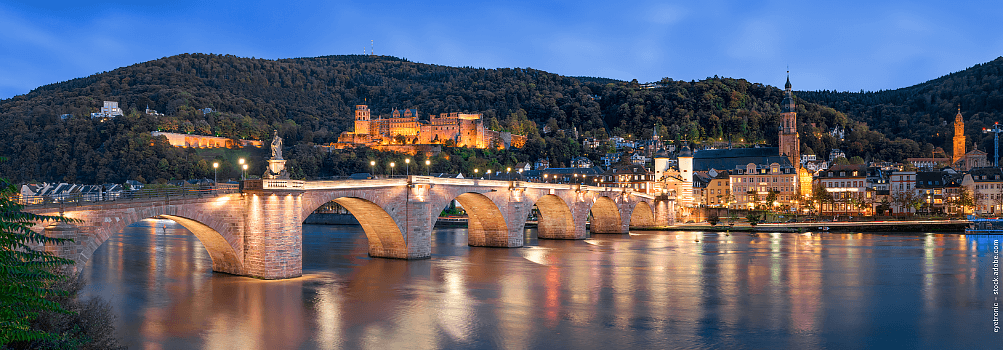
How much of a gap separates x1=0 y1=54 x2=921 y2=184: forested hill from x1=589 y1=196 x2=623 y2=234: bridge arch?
162 feet

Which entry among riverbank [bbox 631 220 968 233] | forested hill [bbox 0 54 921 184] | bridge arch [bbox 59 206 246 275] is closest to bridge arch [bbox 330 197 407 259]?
bridge arch [bbox 59 206 246 275]

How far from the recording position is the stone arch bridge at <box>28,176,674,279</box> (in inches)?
872

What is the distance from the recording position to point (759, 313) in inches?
950

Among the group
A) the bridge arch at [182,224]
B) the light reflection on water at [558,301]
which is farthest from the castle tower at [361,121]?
the bridge arch at [182,224]

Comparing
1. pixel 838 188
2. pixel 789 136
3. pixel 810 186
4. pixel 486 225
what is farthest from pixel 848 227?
pixel 789 136

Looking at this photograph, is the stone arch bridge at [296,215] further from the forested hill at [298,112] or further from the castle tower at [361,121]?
the castle tower at [361,121]

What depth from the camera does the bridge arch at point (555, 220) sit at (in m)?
55.0

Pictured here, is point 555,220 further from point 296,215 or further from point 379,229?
point 296,215

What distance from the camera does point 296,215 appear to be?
27828mm

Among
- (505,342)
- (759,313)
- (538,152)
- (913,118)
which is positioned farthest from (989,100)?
(505,342)

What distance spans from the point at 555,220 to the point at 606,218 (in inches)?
362

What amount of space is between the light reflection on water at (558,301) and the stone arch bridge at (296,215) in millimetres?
1005

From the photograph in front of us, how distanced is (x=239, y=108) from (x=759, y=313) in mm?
146390

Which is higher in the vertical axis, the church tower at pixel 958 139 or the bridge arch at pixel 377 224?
the church tower at pixel 958 139
